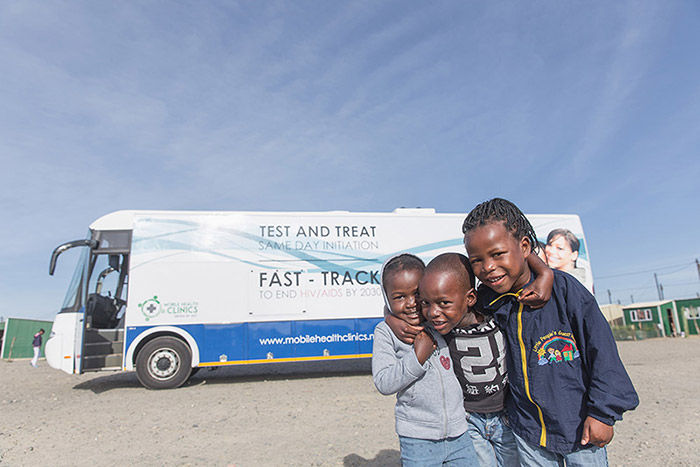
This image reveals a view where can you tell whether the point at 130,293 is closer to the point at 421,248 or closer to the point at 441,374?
the point at 421,248

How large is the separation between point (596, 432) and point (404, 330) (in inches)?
31.7

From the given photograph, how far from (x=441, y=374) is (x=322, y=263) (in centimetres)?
687

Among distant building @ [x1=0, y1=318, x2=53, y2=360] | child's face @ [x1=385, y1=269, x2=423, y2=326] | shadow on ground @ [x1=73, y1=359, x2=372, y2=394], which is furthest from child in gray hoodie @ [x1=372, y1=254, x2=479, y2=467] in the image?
distant building @ [x1=0, y1=318, x2=53, y2=360]

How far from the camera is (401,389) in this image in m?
1.94

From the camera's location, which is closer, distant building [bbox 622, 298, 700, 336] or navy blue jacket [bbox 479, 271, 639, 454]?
navy blue jacket [bbox 479, 271, 639, 454]

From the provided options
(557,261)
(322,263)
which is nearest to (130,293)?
(322,263)

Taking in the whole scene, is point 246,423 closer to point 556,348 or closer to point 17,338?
point 556,348

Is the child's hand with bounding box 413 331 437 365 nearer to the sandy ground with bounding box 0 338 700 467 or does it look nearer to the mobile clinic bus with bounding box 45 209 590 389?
the sandy ground with bounding box 0 338 700 467

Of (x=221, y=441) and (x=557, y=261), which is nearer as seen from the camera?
(x=221, y=441)

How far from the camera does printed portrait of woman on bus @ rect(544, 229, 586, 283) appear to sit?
9664 mm

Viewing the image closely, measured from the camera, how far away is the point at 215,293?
840 cm

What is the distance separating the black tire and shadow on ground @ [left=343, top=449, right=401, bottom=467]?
5.10 meters

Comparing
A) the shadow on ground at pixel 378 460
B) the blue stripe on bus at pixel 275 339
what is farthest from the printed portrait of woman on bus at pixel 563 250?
the shadow on ground at pixel 378 460

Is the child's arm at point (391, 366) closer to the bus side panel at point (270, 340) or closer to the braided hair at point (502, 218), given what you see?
the braided hair at point (502, 218)
